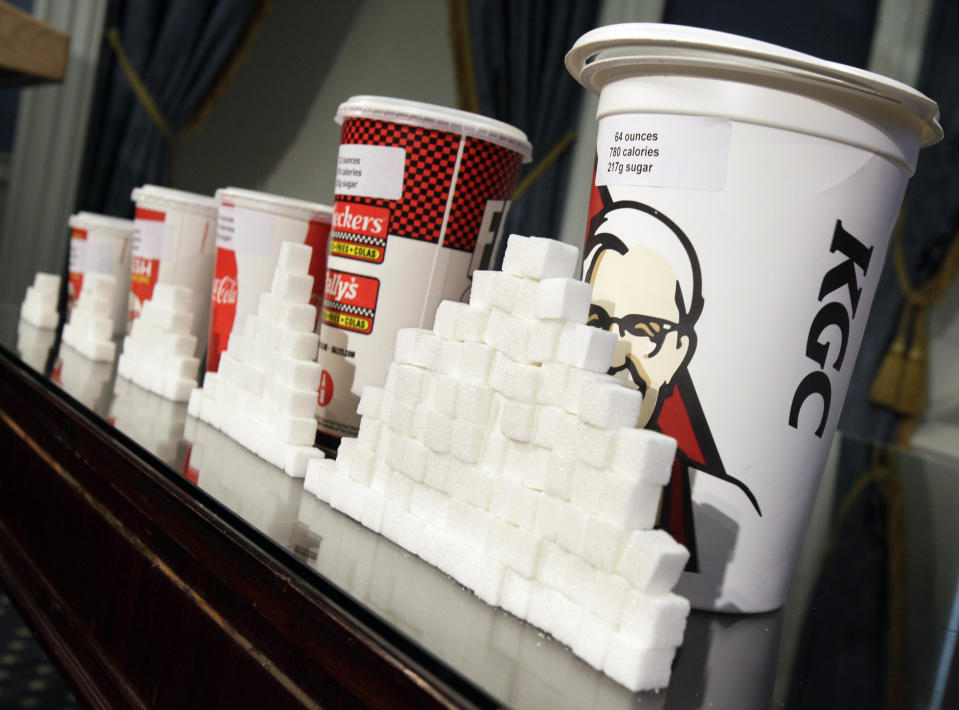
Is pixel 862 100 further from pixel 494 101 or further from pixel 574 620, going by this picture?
pixel 494 101

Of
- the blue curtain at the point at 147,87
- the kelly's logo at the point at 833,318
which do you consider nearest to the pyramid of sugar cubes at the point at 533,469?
the kelly's logo at the point at 833,318

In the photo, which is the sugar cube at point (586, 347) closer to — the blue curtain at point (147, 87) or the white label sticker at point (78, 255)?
the white label sticker at point (78, 255)

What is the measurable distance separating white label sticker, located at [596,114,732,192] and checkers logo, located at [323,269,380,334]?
0.21 meters

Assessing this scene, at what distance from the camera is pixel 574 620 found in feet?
1.09

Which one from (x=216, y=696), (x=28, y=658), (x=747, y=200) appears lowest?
(x=28, y=658)

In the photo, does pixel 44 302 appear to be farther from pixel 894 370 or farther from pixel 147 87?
pixel 894 370

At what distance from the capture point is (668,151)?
396 millimetres

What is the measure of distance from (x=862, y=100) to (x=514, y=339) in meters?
0.19

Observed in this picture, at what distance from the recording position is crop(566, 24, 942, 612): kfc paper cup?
0.38m

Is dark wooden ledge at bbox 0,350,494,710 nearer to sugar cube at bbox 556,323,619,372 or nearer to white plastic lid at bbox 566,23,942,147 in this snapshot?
sugar cube at bbox 556,323,619,372

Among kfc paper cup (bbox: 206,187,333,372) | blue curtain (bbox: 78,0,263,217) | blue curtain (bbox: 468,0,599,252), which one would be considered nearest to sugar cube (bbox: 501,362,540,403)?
kfc paper cup (bbox: 206,187,333,372)

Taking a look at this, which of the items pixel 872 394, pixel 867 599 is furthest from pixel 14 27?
pixel 872 394

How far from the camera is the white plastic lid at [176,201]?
860 mm

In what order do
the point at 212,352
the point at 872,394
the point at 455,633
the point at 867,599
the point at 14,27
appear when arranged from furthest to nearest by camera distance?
the point at 872,394
the point at 14,27
the point at 212,352
the point at 867,599
the point at 455,633
